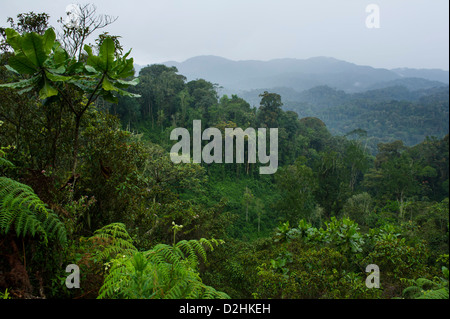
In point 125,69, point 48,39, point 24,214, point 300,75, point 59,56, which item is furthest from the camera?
point 300,75

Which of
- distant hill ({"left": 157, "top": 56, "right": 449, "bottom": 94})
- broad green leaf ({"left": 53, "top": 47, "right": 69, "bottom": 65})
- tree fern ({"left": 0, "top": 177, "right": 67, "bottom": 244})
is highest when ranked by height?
distant hill ({"left": 157, "top": 56, "right": 449, "bottom": 94})

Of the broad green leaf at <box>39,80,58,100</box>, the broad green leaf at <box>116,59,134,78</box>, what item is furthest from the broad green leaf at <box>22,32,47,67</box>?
the broad green leaf at <box>116,59,134,78</box>

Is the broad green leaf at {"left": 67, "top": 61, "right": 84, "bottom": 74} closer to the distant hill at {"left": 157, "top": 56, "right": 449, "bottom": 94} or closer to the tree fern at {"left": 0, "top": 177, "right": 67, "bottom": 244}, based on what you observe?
the tree fern at {"left": 0, "top": 177, "right": 67, "bottom": 244}

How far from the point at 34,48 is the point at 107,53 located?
0.52 m

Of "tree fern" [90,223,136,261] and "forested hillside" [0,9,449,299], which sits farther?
"tree fern" [90,223,136,261]

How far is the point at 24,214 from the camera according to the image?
195cm

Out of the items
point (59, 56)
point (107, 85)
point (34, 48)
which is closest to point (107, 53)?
point (107, 85)

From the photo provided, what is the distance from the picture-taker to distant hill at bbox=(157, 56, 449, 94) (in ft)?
471

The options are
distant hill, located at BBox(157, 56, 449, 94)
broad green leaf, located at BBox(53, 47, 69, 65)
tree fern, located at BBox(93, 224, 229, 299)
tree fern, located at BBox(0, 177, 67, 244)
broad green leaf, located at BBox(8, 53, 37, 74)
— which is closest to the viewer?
tree fern, located at BBox(93, 224, 229, 299)

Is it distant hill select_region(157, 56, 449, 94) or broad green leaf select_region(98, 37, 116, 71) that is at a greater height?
distant hill select_region(157, 56, 449, 94)

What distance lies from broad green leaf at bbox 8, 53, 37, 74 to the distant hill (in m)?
138

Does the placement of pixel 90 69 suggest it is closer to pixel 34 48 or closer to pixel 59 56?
pixel 59 56

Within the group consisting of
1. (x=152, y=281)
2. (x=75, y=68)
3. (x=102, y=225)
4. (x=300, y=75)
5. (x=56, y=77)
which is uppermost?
(x=300, y=75)
